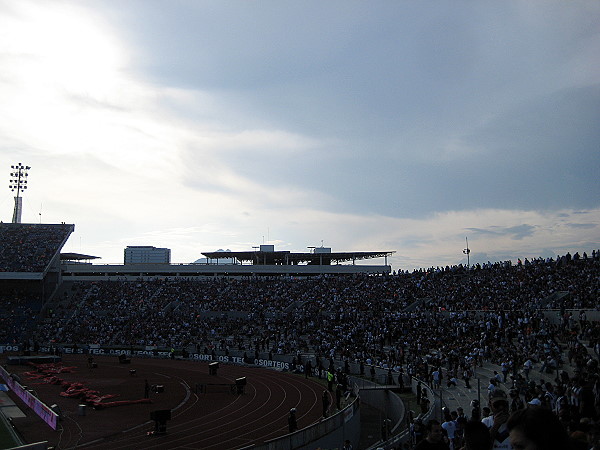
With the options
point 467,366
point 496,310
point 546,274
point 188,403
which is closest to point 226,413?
point 188,403

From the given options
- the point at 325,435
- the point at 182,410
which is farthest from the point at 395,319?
the point at 325,435

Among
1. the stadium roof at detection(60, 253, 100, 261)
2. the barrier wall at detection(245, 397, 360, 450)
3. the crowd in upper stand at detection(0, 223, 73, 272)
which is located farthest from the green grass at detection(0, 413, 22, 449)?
the stadium roof at detection(60, 253, 100, 261)

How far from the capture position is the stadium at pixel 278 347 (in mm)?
21969

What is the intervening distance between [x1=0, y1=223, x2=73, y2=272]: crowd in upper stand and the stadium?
0.81 feet

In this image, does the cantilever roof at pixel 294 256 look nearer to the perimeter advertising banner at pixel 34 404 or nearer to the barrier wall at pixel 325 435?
the perimeter advertising banner at pixel 34 404

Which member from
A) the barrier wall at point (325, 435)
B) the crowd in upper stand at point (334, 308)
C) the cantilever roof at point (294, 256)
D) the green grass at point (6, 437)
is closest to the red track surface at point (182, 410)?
the green grass at point (6, 437)

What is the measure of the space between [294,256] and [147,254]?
2825 inches

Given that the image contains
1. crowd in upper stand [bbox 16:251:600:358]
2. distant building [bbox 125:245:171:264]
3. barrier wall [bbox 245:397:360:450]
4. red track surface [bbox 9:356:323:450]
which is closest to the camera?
barrier wall [bbox 245:397:360:450]

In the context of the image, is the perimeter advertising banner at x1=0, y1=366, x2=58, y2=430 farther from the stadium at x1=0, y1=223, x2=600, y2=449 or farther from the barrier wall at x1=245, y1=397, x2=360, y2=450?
the barrier wall at x1=245, y1=397, x2=360, y2=450

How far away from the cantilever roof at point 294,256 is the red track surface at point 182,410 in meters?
34.9

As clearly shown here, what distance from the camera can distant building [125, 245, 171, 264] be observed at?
137 m

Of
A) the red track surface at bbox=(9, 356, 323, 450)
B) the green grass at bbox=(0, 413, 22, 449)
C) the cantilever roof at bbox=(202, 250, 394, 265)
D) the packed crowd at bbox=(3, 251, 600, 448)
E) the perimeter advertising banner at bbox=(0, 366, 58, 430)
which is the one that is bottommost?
the red track surface at bbox=(9, 356, 323, 450)

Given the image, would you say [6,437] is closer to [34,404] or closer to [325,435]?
[34,404]

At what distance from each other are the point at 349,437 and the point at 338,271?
5250 centimetres
